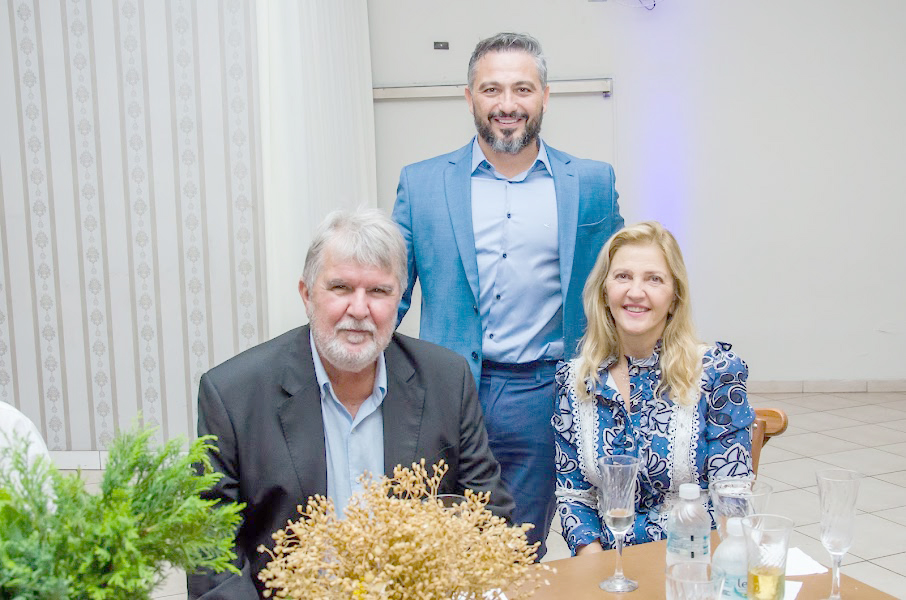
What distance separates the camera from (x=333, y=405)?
6.39 ft

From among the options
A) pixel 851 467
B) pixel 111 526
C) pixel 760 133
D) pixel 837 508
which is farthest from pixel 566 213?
pixel 760 133

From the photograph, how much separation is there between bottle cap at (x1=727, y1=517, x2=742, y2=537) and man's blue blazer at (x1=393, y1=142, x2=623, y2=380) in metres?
1.19

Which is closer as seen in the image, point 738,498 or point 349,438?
point 738,498

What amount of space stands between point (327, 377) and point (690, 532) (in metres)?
0.83

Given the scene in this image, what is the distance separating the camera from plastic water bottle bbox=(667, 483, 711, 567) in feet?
5.04

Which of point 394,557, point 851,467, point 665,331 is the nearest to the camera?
point 394,557

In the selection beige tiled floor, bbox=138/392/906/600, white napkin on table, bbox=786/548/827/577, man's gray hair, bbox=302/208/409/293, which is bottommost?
beige tiled floor, bbox=138/392/906/600

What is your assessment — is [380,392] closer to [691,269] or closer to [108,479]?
[108,479]

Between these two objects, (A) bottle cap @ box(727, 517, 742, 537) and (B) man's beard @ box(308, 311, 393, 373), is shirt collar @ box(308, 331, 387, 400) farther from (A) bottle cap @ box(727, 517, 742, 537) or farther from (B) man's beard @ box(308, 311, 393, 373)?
(A) bottle cap @ box(727, 517, 742, 537)

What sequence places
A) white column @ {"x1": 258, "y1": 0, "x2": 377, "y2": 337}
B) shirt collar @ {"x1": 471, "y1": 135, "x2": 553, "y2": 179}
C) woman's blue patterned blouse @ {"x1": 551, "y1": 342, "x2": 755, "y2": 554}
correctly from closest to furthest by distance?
woman's blue patterned blouse @ {"x1": 551, "y1": 342, "x2": 755, "y2": 554} < shirt collar @ {"x1": 471, "y1": 135, "x2": 553, "y2": 179} < white column @ {"x1": 258, "y1": 0, "x2": 377, "y2": 337}

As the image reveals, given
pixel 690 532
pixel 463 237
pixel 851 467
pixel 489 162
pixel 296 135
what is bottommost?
pixel 851 467

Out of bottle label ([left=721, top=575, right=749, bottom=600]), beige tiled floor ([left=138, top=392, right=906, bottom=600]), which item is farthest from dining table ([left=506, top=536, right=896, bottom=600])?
beige tiled floor ([left=138, top=392, right=906, bottom=600])

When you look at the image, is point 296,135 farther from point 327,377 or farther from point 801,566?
point 801,566

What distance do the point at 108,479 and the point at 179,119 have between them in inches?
166
